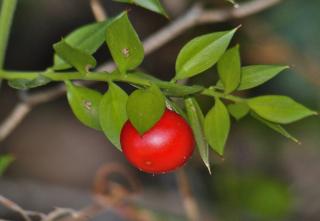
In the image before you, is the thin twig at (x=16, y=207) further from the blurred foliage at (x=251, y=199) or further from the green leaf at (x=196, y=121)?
the blurred foliage at (x=251, y=199)

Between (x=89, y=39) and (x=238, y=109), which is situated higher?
A: (x=89, y=39)

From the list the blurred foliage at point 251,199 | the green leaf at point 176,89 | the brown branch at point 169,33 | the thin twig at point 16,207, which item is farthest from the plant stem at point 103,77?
the blurred foliage at point 251,199

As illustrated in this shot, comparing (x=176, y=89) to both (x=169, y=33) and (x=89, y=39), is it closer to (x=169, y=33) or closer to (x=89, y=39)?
(x=89, y=39)

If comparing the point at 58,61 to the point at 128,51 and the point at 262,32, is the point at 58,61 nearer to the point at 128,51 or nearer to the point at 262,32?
the point at 128,51

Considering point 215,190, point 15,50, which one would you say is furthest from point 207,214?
point 15,50

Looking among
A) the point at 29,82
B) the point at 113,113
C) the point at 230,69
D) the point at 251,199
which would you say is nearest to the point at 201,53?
the point at 230,69

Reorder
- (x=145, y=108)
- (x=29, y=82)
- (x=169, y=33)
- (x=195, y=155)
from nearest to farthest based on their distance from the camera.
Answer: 1. (x=145, y=108)
2. (x=29, y=82)
3. (x=169, y=33)
4. (x=195, y=155)
